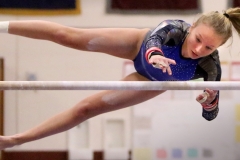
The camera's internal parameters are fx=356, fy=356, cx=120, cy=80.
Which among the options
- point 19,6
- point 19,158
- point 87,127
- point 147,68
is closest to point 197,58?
point 147,68

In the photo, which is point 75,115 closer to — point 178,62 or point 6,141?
point 6,141

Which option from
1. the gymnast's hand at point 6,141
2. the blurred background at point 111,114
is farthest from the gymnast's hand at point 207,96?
the blurred background at point 111,114

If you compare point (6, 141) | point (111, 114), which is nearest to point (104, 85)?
point (6, 141)

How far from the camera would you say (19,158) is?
2.09 metres

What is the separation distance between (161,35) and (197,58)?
162 mm

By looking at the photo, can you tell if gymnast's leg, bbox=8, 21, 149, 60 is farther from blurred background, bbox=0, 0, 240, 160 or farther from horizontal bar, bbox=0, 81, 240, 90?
blurred background, bbox=0, 0, 240, 160

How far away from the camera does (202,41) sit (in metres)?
0.97

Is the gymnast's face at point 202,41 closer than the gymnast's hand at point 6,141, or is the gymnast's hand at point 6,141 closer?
the gymnast's face at point 202,41

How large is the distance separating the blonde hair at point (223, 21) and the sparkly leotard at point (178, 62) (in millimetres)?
67

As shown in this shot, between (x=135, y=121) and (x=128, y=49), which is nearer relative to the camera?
(x=128, y=49)

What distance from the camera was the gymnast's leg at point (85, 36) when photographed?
1.05 m

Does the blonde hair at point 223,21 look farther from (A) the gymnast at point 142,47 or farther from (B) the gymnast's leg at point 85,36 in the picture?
(B) the gymnast's leg at point 85,36

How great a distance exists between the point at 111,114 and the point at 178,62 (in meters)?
1.02

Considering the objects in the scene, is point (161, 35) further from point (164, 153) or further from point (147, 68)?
point (164, 153)
